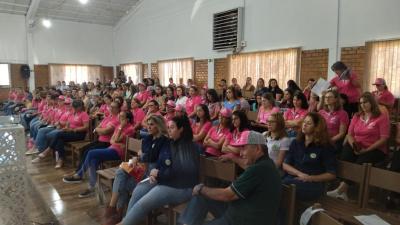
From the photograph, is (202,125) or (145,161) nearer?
(145,161)

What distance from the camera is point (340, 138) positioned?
134 inches

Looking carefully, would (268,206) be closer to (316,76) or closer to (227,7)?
→ (316,76)

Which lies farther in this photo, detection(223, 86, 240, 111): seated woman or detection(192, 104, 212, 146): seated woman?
detection(223, 86, 240, 111): seated woman

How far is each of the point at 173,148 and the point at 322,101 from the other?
208 centimetres

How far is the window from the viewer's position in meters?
12.4

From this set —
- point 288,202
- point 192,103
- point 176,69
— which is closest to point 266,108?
point 192,103

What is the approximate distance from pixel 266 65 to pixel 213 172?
5645mm

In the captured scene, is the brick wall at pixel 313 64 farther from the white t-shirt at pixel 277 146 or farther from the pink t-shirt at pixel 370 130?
the white t-shirt at pixel 277 146

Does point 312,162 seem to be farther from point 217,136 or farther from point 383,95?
point 383,95

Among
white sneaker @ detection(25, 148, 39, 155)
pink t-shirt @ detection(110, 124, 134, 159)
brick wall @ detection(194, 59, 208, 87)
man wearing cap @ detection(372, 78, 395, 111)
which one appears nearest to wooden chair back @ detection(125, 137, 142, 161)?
pink t-shirt @ detection(110, 124, 134, 159)

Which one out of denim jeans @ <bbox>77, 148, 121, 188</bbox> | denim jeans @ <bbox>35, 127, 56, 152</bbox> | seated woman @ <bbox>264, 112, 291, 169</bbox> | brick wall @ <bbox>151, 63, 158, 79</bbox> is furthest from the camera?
brick wall @ <bbox>151, 63, 158, 79</bbox>

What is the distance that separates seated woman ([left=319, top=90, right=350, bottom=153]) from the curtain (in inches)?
483

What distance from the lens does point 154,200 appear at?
243 centimetres

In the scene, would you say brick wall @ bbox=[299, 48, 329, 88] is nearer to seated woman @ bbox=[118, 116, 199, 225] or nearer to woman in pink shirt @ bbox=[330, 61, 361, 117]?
woman in pink shirt @ bbox=[330, 61, 361, 117]
